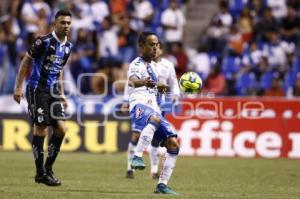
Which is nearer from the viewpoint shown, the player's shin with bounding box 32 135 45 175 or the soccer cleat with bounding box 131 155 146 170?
the soccer cleat with bounding box 131 155 146 170

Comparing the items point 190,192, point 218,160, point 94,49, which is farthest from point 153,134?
point 94,49

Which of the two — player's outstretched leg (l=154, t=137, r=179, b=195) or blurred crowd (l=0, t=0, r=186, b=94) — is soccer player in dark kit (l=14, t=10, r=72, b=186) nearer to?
player's outstretched leg (l=154, t=137, r=179, b=195)

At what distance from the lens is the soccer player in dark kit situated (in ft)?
43.8

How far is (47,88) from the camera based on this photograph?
13570 mm

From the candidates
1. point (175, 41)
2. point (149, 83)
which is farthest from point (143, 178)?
point (175, 41)

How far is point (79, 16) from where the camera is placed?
2700 cm

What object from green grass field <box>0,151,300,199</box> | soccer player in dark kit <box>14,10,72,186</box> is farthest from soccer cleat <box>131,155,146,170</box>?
soccer player in dark kit <box>14,10,72,186</box>

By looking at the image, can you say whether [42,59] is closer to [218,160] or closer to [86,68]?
[218,160]

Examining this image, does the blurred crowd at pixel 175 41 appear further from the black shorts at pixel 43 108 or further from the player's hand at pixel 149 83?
the player's hand at pixel 149 83

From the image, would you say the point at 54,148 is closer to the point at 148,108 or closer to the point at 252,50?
the point at 148,108

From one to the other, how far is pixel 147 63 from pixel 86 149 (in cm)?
1006

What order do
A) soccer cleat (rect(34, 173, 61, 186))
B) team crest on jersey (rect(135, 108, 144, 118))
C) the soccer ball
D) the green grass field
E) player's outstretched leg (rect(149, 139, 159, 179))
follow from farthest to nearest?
1. player's outstretched leg (rect(149, 139, 159, 179))
2. soccer cleat (rect(34, 173, 61, 186))
3. the soccer ball
4. team crest on jersey (rect(135, 108, 144, 118))
5. the green grass field

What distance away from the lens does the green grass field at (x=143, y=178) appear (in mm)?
12453

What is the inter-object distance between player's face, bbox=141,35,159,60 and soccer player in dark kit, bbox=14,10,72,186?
4.26 ft
